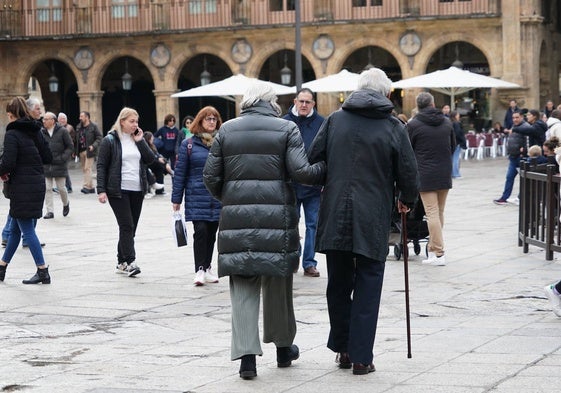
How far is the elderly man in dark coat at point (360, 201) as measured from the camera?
25.8 feet

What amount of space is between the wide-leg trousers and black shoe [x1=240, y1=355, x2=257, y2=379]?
0.49ft

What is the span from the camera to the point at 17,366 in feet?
27.8

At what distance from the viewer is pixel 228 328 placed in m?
9.98

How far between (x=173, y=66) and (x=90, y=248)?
2868 cm

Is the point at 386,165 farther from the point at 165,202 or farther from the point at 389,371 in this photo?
the point at 165,202

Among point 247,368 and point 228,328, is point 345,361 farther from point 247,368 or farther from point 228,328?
point 228,328

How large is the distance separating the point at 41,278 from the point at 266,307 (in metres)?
4.97

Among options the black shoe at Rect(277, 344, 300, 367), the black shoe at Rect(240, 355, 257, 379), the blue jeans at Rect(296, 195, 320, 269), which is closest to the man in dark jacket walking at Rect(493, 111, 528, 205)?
the blue jeans at Rect(296, 195, 320, 269)

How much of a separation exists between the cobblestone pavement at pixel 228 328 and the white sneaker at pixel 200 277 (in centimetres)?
11

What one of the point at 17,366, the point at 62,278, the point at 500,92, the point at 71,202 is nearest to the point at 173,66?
the point at 500,92

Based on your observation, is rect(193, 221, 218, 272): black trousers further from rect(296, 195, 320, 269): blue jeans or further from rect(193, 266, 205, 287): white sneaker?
rect(296, 195, 320, 269): blue jeans

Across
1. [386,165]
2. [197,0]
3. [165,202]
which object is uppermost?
[197,0]

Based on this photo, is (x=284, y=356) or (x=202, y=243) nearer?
(x=284, y=356)

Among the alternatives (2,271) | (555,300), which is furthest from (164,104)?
(555,300)
